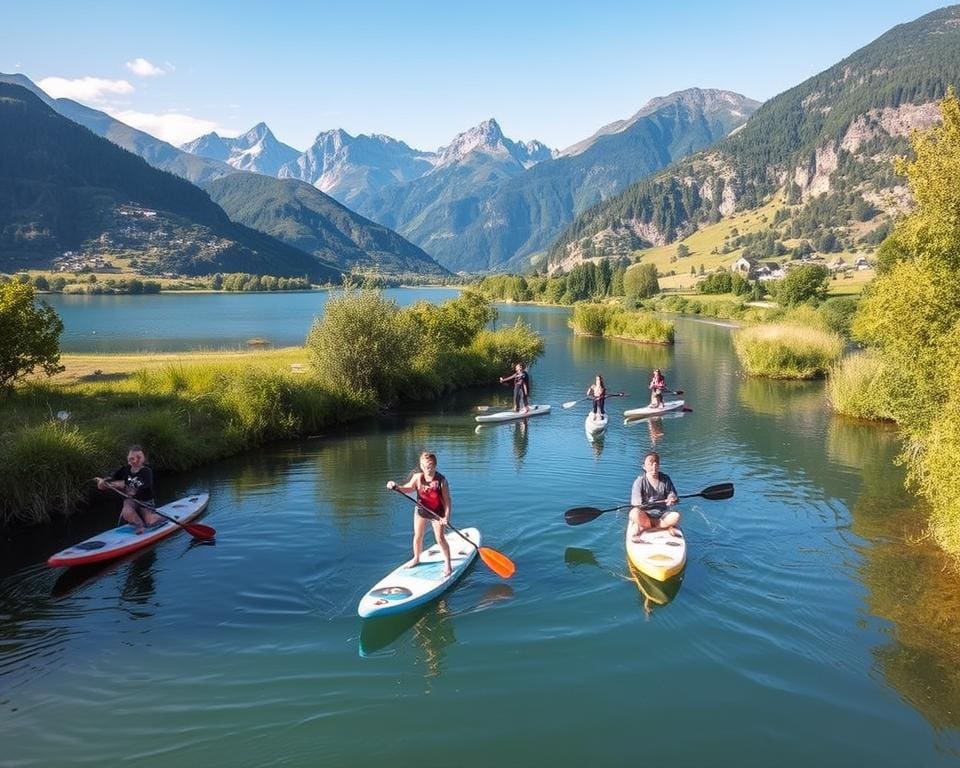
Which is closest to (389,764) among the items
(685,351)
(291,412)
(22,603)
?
(22,603)

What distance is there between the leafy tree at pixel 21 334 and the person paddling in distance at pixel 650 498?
2371 centimetres

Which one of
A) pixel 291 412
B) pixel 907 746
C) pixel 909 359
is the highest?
pixel 909 359

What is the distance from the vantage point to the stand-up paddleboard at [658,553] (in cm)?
1482

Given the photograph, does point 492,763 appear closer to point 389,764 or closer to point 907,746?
point 389,764

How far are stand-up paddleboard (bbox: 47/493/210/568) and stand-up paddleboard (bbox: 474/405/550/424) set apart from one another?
1744cm

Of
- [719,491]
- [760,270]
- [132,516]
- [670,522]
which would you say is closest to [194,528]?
[132,516]

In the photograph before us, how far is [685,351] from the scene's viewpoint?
229 ft

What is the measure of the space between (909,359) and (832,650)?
11674 mm

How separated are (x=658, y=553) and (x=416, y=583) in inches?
212

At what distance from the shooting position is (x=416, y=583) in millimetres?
13859

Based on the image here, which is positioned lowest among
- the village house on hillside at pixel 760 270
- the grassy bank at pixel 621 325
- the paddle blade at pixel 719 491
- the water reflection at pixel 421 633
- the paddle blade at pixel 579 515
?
the water reflection at pixel 421 633

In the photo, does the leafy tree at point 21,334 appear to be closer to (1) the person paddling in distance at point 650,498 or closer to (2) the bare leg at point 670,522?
(1) the person paddling in distance at point 650,498

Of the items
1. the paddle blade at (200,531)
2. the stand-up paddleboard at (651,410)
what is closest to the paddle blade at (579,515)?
the paddle blade at (200,531)

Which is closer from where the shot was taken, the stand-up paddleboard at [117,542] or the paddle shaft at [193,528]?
the stand-up paddleboard at [117,542]
